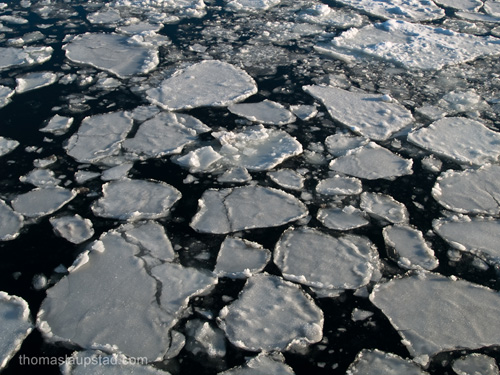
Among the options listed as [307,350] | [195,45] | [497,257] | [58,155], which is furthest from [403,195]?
[195,45]

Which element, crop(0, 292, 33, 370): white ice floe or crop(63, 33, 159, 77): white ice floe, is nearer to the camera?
crop(0, 292, 33, 370): white ice floe

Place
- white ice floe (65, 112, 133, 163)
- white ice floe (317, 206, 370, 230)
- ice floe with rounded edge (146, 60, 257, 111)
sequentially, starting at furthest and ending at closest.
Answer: ice floe with rounded edge (146, 60, 257, 111)
white ice floe (65, 112, 133, 163)
white ice floe (317, 206, 370, 230)

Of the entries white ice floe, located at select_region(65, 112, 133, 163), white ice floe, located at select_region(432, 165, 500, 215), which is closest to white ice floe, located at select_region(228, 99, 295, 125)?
white ice floe, located at select_region(65, 112, 133, 163)

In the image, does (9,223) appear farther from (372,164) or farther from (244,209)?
(372,164)

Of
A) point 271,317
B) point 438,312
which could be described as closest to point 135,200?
point 271,317

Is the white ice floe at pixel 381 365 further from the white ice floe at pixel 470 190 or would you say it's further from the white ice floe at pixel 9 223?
the white ice floe at pixel 9 223

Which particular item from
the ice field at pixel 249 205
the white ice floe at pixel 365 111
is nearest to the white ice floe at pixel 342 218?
the ice field at pixel 249 205

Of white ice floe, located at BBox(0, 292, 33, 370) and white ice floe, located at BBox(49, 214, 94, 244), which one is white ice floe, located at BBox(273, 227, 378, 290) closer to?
white ice floe, located at BBox(49, 214, 94, 244)
